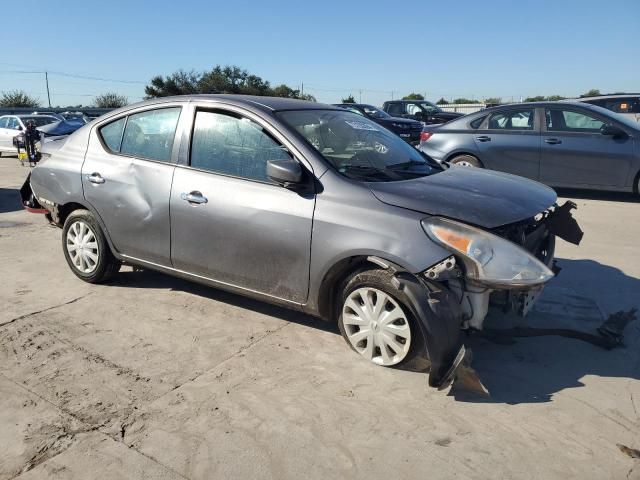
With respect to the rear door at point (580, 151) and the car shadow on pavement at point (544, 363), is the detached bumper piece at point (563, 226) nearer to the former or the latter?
the car shadow on pavement at point (544, 363)

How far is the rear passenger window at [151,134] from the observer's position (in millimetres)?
4395

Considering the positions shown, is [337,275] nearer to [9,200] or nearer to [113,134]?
[113,134]

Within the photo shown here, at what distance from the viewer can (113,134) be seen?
4828 millimetres

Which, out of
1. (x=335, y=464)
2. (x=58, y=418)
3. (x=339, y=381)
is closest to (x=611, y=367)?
(x=339, y=381)

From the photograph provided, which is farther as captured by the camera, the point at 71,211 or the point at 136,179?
the point at 71,211

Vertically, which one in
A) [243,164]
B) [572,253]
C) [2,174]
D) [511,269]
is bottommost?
[2,174]

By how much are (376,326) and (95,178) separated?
286 centimetres

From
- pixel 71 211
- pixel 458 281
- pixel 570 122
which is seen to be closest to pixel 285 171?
pixel 458 281

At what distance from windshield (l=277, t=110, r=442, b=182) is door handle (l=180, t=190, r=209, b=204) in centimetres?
83

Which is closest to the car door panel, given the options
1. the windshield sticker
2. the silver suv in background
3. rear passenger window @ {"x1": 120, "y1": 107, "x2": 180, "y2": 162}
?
rear passenger window @ {"x1": 120, "y1": 107, "x2": 180, "y2": 162}

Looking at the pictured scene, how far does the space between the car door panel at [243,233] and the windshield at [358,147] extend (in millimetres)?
437

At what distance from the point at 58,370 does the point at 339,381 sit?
1811 mm

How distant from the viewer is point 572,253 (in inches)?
236

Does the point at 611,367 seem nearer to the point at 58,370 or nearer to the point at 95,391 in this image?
the point at 95,391
